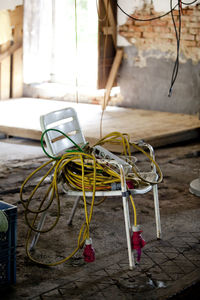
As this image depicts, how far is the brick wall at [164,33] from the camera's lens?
771 centimetres

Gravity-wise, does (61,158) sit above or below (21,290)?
above

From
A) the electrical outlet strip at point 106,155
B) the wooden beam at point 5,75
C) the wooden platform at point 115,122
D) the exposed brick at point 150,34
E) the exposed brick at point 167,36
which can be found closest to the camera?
the electrical outlet strip at point 106,155

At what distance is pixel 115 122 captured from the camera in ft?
24.1

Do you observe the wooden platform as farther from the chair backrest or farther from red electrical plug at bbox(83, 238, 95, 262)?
red electrical plug at bbox(83, 238, 95, 262)

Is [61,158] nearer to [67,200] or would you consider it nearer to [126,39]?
[67,200]

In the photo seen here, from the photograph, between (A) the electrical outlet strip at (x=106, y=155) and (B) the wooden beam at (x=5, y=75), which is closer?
(A) the electrical outlet strip at (x=106, y=155)

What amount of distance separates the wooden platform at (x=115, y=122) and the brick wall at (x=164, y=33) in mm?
915

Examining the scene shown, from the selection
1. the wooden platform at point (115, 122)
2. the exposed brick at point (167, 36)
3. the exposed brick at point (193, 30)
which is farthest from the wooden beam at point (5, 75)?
the exposed brick at point (193, 30)

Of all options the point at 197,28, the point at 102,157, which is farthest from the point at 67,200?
the point at 197,28

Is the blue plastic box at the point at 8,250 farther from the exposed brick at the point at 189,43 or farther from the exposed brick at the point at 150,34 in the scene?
the exposed brick at the point at 150,34

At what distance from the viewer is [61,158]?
11.3ft

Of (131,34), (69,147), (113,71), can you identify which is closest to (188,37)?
(131,34)

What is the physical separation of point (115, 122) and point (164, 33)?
1.61 m

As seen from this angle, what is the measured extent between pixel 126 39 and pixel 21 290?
6.04m
